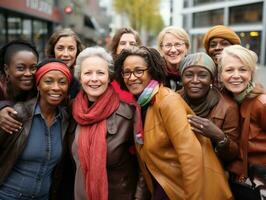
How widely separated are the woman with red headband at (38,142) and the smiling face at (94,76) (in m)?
0.16

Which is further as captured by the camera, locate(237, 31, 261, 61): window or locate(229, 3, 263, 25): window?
locate(229, 3, 263, 25): window

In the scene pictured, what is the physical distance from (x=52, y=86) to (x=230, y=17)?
36.3 m

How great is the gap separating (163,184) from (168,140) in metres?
0.36

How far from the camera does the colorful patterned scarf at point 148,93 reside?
292 centimetres

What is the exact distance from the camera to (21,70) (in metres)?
3.09

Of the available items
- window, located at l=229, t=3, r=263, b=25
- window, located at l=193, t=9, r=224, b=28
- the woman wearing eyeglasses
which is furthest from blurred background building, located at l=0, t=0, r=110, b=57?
window, located at l=193, t=9, r=224, b=28

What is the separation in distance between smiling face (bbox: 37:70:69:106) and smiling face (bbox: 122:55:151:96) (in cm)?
56

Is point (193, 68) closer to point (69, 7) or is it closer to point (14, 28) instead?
point (14, 28)

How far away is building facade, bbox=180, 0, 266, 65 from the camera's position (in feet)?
100

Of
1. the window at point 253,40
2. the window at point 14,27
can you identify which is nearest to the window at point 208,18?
the window at point 253,40

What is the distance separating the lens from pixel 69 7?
76.1 feet

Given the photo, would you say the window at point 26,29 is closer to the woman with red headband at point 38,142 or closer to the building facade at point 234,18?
the building facade at point 234,18

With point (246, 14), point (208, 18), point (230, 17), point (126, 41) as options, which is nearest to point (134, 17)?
point (208, 18)

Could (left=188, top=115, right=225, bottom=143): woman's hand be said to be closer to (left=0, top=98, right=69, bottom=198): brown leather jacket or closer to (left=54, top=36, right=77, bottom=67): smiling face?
(left=0, top=98, right=69, bottom=198): brown leather jacket
